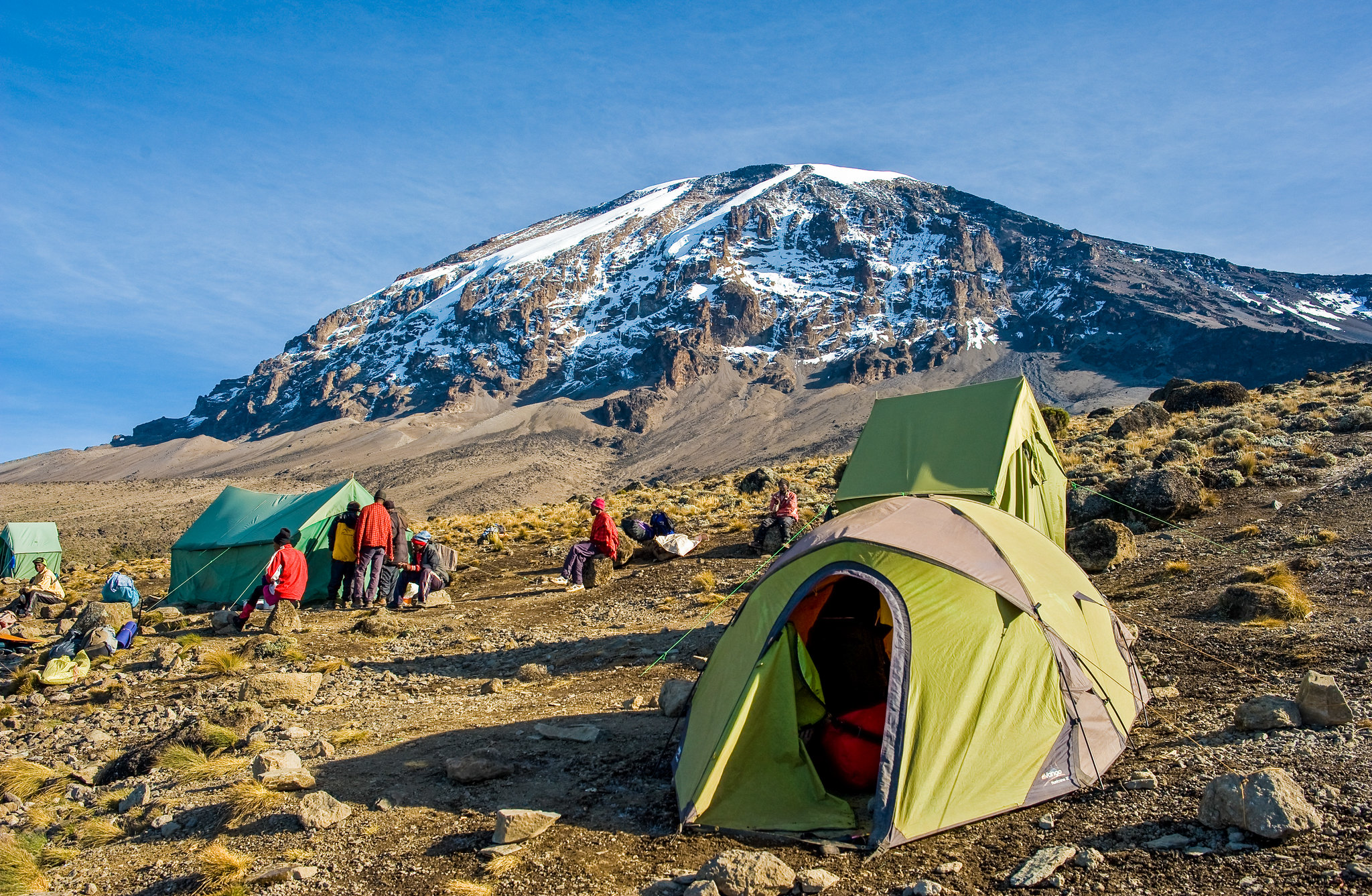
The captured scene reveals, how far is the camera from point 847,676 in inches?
243

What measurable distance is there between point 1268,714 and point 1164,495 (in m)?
8.50

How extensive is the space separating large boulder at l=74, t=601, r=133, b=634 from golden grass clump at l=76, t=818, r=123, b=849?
7137 mm

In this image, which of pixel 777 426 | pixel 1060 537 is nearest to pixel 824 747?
pixel 1060 537

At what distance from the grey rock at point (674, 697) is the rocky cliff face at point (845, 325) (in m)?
118

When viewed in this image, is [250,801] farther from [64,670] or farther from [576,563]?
[576,563]

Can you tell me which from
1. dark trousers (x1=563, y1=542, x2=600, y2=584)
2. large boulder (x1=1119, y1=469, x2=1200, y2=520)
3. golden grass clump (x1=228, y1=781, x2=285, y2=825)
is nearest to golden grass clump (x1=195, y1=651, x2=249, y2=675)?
golden grass clump (x1=228, y1=781, x2=285, y2=825)

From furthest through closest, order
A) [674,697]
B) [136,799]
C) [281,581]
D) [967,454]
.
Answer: [281,581]
[967,454]
[674,697]
[136,799]

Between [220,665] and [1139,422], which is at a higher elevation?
[1139,422]

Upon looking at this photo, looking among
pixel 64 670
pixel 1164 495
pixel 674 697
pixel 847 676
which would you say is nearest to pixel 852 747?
pixel 847 676

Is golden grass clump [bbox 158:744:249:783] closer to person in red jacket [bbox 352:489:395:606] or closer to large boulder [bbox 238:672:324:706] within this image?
large boulder [bbox 238:672:324:706]

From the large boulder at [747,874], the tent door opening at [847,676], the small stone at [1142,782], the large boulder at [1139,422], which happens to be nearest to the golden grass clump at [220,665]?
the tent door opening at [847,676]

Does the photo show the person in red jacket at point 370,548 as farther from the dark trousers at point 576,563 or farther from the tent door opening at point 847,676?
the tent door opening at point 847,676

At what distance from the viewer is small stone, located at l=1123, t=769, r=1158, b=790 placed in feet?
15.3

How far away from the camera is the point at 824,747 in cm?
534
